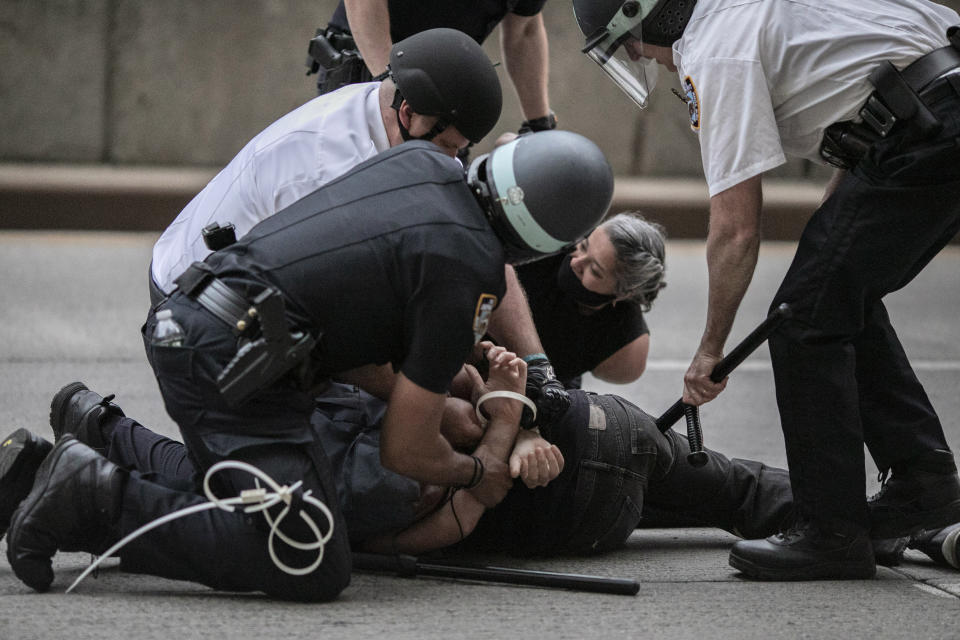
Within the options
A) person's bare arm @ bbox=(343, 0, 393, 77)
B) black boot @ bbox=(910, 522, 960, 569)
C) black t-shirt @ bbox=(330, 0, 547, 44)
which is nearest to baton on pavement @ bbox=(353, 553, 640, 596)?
black boot @ bbox=(910, 522, 960, 569)

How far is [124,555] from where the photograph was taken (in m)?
3.00

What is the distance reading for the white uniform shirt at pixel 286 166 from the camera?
343cm

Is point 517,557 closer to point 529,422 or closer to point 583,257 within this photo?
point 529,422

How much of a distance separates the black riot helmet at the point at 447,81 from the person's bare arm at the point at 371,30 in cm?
85

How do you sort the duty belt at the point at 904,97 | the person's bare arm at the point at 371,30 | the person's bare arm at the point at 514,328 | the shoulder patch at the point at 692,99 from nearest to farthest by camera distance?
1. the duty belt at the point at 904,97
2. the shoulder patch at the point at 692,99
3. the person's bare arm at the point at 514,328
4. the person's bare arm at the point at 371,30

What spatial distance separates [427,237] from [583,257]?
1469 mm

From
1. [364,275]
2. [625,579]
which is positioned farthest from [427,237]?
[625,579]

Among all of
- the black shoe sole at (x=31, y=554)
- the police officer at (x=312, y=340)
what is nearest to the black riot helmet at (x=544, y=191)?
the police officer at (x=312, y=340)

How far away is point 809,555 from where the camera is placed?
333cm

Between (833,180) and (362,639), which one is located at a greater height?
(833,180)

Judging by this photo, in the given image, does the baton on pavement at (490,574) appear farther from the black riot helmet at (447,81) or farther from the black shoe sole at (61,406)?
the black riot helmet at (447,81)

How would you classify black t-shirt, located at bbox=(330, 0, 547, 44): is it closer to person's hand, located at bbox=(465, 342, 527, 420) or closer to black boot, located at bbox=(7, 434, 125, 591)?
person's hand, located at bbox=(465, 342, 527, 420)

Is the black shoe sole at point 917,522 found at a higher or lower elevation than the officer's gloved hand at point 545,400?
lower

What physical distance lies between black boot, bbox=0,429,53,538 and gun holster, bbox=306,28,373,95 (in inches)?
71.4
